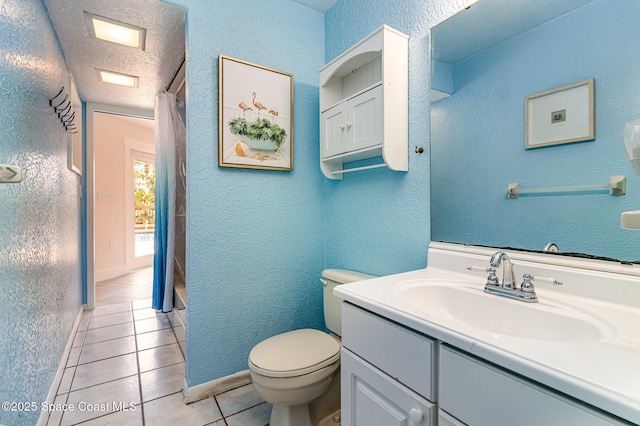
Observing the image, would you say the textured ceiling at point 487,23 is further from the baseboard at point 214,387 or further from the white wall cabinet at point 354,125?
the baseboard at point 214,387

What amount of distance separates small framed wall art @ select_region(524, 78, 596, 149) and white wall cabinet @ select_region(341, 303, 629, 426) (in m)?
0.76

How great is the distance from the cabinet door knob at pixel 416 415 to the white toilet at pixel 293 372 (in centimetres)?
59

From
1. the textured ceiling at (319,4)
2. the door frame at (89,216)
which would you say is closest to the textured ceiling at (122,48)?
the door frame at (89,216)

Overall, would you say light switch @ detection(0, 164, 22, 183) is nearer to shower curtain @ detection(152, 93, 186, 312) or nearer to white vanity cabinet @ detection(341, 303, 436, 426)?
white vanity cabinet @ detection(341, 303, 436, 426)

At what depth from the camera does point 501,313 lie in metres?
0.93

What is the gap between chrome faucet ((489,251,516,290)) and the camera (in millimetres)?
946

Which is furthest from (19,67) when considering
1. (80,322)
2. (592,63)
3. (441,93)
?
(80,322)

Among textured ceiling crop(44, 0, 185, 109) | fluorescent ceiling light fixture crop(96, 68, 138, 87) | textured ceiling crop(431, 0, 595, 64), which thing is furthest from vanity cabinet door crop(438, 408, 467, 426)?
fluorescent ceiling light fixture crop(96, 68, 138, 87)

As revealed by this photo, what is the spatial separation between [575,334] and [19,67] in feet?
7.00

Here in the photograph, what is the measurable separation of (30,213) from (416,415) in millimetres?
1718

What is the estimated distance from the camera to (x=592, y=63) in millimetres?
875

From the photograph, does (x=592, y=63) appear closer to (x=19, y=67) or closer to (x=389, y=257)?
(x=389, y=257)

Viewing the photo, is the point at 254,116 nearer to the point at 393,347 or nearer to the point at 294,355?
the point at 294,355

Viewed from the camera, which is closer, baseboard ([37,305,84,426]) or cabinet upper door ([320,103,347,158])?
A: baseboard ([37,305,84,426])
